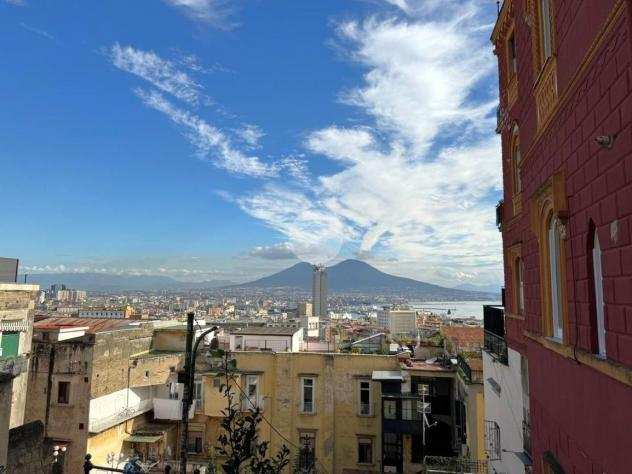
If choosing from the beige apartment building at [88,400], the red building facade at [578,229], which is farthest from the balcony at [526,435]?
the beige apartment building at [88,400]

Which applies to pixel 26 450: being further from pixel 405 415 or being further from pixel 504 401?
pixel 405 415

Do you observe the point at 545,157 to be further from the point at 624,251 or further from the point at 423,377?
the point at 423,377

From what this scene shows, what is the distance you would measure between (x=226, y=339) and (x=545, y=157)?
32.5 meters

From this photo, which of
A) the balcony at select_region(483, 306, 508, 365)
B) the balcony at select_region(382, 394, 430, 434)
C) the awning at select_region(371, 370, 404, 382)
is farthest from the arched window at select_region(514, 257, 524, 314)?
the balcony at select_region(382, 394, 430, 434)

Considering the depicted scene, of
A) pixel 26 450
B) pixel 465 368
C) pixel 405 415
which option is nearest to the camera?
pixel 26 450

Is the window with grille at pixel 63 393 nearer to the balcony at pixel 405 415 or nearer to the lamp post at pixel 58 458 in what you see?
the lamp post at pixel 58 458

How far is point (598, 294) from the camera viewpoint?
4176 mm

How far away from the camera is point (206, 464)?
2236cm

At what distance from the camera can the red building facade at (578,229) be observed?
3395mm

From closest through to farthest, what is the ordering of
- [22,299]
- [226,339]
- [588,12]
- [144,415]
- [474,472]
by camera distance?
[588,12], [474,472], [22,299], [144,415], [226,339]

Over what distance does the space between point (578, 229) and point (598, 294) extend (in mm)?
665

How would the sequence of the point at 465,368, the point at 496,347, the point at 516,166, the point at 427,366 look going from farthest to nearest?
the point at 427,366 < the point at 465,368 < the point at 496,347 < the point at 516,166

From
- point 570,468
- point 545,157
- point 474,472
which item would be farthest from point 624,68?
point 474,472

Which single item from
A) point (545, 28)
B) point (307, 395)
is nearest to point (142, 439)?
point (307, 395)
